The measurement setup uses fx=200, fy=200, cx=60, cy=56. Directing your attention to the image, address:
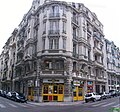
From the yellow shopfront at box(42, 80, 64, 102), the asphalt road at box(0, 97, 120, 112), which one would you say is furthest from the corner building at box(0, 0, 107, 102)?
the asphalt road at box(0, 97, 120, 112)

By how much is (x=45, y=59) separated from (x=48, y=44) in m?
2.65

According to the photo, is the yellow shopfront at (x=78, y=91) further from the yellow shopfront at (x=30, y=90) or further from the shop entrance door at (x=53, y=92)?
the yellow shopfront at (x=30, y=90)

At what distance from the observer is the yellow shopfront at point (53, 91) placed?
3216 centimetres

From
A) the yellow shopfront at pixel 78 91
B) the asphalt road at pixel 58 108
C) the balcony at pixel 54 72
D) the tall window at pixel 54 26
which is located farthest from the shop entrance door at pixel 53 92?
the tall window at pixel 54 26

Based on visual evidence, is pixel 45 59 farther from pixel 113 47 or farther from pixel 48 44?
pixel 113 47

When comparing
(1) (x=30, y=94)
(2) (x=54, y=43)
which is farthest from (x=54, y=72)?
(1) (x=30, y=94)

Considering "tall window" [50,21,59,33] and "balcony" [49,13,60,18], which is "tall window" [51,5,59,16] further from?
"tall window" [50,21,59,33]

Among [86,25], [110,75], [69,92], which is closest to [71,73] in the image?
[69,92]

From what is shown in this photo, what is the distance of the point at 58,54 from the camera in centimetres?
3284

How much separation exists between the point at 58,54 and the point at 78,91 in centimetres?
797

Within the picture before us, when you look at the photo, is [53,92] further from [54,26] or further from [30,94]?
[54,26]

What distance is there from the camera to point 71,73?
33500 mm

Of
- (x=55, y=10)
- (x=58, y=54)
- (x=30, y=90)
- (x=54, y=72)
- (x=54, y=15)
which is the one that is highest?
(x=55, y=10)

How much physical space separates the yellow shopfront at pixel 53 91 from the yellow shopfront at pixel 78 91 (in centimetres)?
284
